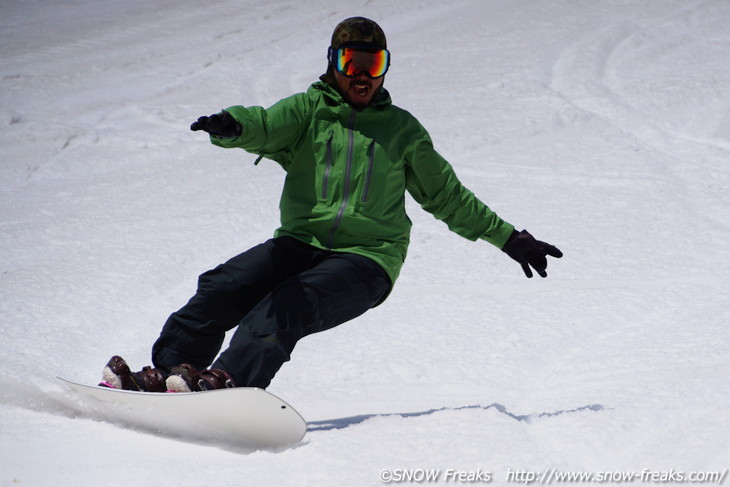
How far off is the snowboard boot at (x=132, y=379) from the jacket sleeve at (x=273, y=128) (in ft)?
2.63

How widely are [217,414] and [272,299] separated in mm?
404

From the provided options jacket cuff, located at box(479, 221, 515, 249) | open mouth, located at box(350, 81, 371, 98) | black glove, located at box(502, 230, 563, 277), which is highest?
open mouth, located at box(350, 81, 371, 98)

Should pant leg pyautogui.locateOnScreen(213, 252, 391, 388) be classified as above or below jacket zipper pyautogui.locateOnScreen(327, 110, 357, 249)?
below

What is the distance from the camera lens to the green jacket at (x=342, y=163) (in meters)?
3.24

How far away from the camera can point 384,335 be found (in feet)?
14.3

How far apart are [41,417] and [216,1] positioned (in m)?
9.45

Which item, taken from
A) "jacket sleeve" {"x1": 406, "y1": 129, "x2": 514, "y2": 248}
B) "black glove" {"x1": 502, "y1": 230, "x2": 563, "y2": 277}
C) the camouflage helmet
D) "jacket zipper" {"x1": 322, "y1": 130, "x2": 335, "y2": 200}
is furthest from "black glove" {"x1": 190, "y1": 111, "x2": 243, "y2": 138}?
"black glove" {"x1": 502, "y1": 230, "x2": 563, "y2": 277}

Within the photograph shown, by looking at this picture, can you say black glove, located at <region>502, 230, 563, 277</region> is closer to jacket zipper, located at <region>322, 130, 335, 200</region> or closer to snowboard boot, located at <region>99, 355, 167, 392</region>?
jacket zipper, located at <region>322, 130, 335, 200</region>

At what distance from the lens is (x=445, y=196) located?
347 centimetres

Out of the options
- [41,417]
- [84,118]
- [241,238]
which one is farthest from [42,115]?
[41,417]

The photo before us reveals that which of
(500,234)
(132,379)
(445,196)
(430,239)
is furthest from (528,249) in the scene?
(430,239)

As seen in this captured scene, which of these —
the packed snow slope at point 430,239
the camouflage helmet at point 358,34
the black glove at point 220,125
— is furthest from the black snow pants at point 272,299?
the camouflage helmet at point 358,34

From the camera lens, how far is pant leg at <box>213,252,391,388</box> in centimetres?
292

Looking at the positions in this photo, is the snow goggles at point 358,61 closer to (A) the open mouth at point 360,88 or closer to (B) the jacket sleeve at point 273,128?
(A) the open mouth at point 360,88
